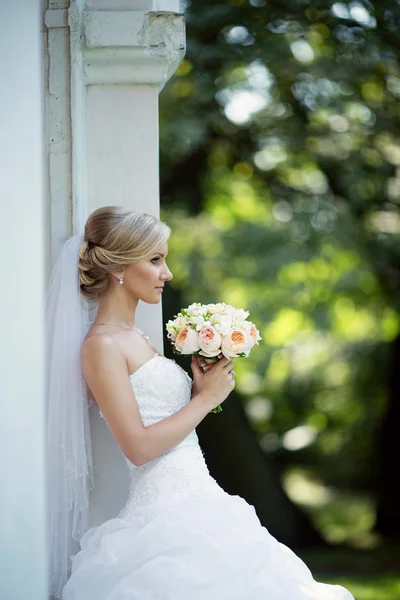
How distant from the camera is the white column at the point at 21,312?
1.14 meters

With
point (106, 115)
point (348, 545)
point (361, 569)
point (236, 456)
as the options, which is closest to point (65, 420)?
point (106, 115)

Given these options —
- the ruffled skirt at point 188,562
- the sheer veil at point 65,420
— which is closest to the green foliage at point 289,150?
the sheer veil at point 65,420

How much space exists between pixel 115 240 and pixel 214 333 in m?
0.48

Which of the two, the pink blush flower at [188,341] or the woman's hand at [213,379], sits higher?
the pink blush flower at [188,341]

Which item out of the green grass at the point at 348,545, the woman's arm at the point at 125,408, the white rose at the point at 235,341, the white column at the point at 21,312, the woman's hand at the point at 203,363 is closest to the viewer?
the white column at the point at 21,312

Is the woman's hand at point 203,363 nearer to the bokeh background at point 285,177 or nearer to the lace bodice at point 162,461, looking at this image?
the lace bodice at point 162,461

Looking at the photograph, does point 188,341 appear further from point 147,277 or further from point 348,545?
point 348,545

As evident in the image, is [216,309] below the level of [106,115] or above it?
below

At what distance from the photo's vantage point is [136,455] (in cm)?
259

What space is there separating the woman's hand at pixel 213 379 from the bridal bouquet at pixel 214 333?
3 centimetres

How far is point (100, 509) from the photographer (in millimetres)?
2934

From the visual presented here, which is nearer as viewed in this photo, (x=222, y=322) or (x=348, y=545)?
(x=222, y=322)

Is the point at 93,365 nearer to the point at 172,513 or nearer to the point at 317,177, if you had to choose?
the point at 172,513

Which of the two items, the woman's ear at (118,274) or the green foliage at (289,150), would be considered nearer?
the woman's ear at (118,274)
